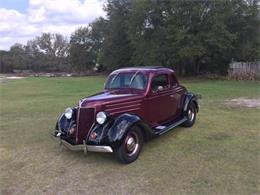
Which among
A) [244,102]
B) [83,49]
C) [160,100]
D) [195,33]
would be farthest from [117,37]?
[160,100]

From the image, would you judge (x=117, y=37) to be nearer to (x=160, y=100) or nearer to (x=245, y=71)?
(x=245, y=71)

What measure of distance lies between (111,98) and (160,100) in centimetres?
133

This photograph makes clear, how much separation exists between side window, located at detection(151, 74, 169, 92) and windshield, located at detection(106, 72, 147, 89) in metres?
0.25

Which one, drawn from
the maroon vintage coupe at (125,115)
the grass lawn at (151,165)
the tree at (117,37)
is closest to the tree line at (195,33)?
the tree at (117,37)

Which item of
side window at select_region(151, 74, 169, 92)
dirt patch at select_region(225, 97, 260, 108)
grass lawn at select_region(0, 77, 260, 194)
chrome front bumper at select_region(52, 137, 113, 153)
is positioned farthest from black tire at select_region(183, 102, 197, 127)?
dirt patch at select_region(225, 97, 260, 108)

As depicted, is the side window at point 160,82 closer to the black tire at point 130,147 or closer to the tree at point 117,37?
the black tire at point 130,147

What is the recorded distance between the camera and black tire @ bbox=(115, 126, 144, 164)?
16.1ft

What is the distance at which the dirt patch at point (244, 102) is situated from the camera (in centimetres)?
1027

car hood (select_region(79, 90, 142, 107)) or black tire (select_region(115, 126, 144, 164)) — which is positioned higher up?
car hood (select_region(79, 90, 142, 107))

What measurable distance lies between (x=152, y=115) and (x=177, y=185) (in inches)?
83.3

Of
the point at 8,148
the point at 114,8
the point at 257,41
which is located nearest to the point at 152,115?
the point at 8,148

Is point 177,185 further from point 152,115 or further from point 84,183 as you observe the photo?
point 152,115

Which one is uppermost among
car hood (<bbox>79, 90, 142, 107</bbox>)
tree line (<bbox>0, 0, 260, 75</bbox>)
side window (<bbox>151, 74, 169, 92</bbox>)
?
tree line (<bbox>0, 0, 260, 75</bbox>)

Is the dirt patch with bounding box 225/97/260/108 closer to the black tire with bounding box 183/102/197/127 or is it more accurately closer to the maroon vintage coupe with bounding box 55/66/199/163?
the black tire with bounding box 183/102/197/127
